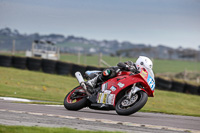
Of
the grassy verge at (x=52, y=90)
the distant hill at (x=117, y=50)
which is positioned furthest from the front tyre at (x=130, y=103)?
the distant hill at (x=117, y=50)

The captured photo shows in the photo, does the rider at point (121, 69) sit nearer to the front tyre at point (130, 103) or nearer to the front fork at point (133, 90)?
the front fork at point (133, 90)

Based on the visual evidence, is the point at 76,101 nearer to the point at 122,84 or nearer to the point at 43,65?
the point at 122,84

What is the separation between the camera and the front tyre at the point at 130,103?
8252 mm

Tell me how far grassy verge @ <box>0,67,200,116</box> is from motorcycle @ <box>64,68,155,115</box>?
21.5ft

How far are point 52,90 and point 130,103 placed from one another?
1110 cm

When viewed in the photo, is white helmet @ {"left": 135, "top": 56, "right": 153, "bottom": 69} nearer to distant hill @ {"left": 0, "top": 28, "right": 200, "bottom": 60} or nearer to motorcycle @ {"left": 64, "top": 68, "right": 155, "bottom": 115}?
motorcycle @ {"left": 64, "top": 68, "right": 155, "bottom": 115}

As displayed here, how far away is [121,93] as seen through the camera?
9.05 m

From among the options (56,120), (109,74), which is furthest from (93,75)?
(56,120)

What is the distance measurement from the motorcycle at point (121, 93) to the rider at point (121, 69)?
9 centimetres

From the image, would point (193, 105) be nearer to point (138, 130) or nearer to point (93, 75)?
point (93, 75)

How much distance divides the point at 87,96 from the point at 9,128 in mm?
4123

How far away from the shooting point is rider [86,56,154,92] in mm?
9117

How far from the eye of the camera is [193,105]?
18734 mm

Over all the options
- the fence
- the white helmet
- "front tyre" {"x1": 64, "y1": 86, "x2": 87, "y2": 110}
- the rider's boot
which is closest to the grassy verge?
the fence
